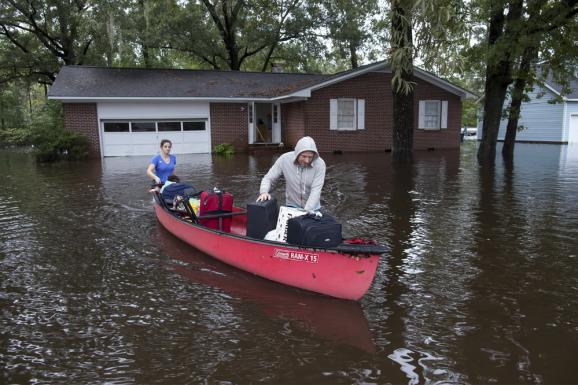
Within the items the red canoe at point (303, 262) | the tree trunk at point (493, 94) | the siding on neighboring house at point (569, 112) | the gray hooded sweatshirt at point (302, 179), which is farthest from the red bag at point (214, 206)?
the siding on neighboring house at point (569, 112)

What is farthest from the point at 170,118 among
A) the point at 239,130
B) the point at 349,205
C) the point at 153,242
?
the point at 153,242

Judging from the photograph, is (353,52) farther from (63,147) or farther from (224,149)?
(63,147)

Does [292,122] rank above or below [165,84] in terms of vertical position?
below

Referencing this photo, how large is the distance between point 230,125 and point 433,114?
430 inches

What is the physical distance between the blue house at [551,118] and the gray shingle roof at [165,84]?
Answer: 1428cm

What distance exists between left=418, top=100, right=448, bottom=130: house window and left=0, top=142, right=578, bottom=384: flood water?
54.5 ft

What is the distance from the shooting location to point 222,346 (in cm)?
412

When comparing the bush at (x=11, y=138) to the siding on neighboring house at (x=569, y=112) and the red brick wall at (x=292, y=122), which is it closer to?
the red brick wall at (x=292, y=122)

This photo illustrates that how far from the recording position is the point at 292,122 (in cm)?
2459

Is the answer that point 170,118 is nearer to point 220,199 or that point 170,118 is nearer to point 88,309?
point 220,199

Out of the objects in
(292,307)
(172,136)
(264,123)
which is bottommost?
(292,307)

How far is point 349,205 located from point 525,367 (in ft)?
21.6

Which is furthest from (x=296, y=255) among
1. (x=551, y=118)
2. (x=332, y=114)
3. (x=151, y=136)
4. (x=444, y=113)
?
(x=551, y=118)

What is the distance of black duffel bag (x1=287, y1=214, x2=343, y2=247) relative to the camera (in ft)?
16.0
